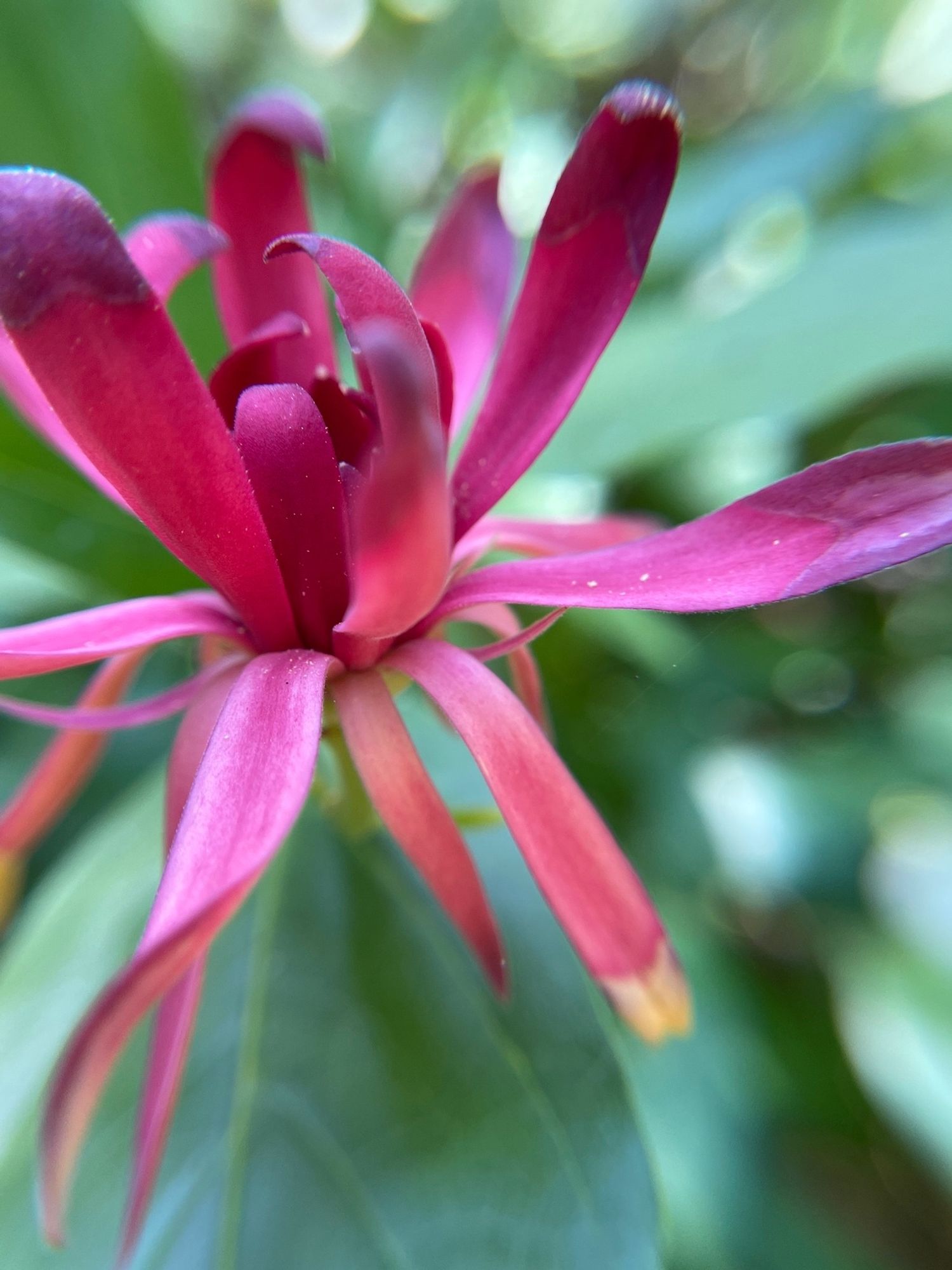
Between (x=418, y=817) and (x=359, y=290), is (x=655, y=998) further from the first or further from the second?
(x=359, y=290)

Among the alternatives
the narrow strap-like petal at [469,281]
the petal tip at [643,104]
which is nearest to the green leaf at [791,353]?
the narrow strap-like petal at [469,281]

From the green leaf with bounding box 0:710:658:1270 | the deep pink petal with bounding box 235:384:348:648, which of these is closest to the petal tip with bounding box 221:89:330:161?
the deep pink petal with bounding box 235:384:348:648

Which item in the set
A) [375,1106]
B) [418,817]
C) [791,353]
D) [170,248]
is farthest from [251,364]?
[791,353]

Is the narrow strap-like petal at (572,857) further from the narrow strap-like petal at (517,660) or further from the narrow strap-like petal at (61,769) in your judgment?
the narrow strap-like petal at (61,769)

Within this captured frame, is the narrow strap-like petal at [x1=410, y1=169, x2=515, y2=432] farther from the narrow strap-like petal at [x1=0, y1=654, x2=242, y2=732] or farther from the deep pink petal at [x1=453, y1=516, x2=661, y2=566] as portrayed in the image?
the narrow strap-like petal at [x1=0, y1=654, x2=242, y2=732]

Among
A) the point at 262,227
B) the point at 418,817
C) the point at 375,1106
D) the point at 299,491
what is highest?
the point at 262,227
